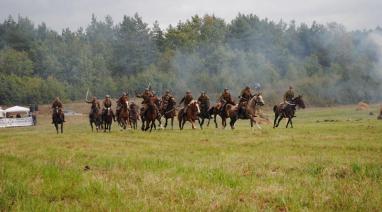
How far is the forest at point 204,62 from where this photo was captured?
76.4 meters

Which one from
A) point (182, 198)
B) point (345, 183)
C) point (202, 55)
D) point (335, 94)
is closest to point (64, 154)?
point (182, 198)

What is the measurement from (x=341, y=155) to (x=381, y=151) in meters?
1.56

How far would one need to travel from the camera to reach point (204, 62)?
9356 centimetres

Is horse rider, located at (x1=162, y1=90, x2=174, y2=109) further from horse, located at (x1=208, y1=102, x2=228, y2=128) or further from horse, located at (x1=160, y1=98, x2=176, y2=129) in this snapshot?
horse, located at (x1=208, y1=102, x2=228, y2=128)

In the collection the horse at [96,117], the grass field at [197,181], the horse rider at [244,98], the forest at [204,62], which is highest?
the forest at [204,62]

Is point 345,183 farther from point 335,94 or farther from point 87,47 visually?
point 87,47

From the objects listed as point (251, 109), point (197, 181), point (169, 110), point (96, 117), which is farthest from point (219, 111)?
point (197, 181)

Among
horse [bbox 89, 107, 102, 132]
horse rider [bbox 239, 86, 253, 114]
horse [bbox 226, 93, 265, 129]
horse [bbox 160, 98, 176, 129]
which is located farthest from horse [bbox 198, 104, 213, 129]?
horse [bbox 89, 107, 102, 132]

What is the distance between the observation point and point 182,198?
7660mm

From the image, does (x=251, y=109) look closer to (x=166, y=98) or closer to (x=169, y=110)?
(x=169, y=110)

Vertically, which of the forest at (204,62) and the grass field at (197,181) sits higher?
the forest at (204,62)

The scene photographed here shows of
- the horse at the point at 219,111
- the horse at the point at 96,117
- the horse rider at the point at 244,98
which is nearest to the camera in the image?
the horse rider at the point at 244,98

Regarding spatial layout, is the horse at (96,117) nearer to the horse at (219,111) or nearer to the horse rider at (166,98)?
the horse rider at (166,98)

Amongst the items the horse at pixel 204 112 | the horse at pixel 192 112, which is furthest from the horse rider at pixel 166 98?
the horse at pixel 204 112
